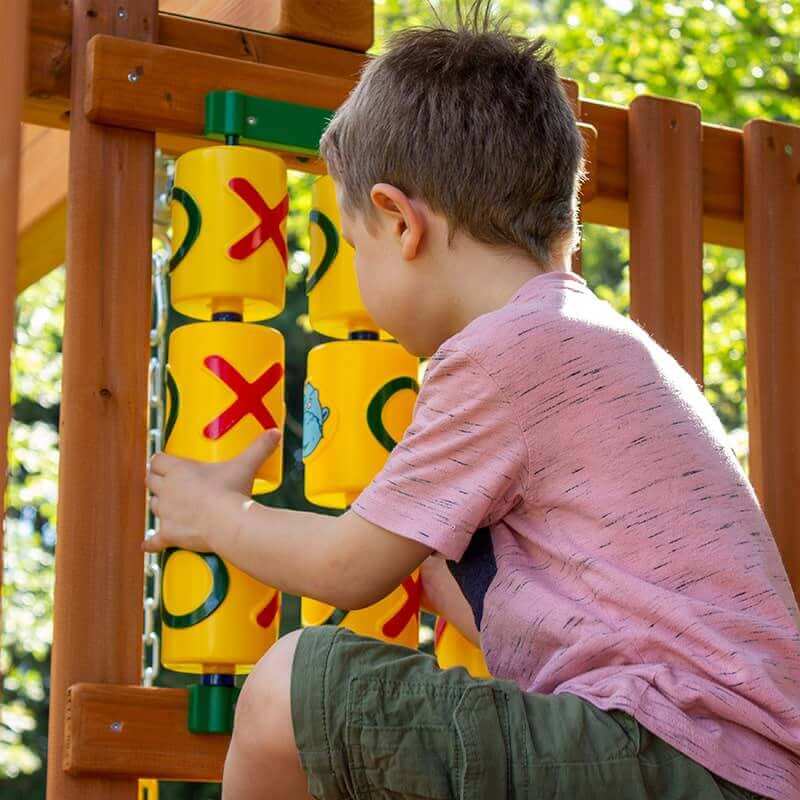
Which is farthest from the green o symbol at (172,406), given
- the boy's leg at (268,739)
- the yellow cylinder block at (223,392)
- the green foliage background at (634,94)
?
the green foliage background at (634,94)

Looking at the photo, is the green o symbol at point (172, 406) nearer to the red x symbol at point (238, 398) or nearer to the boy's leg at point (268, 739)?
the red x symbol at point (238, 398)

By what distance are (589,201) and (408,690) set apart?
166 centimetres

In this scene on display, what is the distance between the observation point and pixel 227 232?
9.01 feet

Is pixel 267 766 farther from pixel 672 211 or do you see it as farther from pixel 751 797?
pixel 672 211

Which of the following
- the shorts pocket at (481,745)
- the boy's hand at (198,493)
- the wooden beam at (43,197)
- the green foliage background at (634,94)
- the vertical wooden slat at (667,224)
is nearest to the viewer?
the shorts pocket at (481,745)

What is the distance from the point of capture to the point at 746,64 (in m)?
8.88

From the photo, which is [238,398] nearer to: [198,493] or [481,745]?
[198,493]

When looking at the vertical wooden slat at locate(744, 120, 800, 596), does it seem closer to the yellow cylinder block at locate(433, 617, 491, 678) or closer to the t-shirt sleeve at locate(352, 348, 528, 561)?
the yellow cylinder block at locate(433, 617, 491, 678)

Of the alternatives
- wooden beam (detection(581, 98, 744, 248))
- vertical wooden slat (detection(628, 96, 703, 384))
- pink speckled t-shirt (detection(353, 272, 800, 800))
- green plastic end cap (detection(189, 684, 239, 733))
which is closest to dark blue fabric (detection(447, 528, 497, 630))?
pink speckled t-shirt (detection(353, 272, 800, 800))

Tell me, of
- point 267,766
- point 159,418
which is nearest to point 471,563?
point 267,766

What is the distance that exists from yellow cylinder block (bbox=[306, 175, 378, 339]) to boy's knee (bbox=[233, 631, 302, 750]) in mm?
966

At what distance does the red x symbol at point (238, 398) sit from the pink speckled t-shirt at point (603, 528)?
0.56m

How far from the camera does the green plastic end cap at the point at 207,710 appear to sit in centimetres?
263

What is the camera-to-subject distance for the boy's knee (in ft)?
6.32
